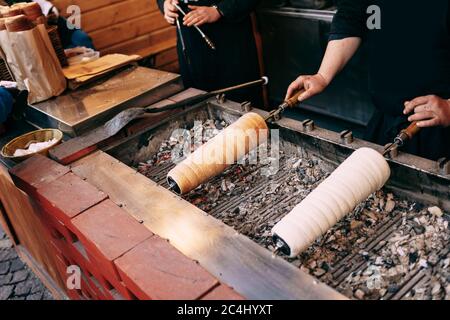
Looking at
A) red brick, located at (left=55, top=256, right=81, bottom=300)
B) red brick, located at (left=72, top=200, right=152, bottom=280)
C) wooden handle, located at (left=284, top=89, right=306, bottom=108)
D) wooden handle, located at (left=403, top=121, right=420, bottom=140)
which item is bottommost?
red brick, located at (left=55, top=256, right=81, bottom=300)

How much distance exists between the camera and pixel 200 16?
3.51 metres

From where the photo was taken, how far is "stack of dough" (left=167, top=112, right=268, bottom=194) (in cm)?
197

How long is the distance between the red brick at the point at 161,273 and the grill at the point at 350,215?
0.38 metres

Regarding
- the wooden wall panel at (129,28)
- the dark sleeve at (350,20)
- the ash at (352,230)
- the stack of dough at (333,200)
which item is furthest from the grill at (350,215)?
the wooden wall panel at (129,28)

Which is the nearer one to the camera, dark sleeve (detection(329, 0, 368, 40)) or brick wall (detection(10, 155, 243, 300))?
brick wall (detection(10, 155, 243, 300))

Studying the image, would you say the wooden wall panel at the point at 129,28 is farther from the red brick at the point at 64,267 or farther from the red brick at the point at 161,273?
the red brick at the point at 161,273

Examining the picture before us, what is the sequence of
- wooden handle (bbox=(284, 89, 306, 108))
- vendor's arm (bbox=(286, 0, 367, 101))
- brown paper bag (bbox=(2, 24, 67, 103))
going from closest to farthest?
1. wooden handle (bbox=(284, 89, 306, 108))
2. vendor's arm (bbox=(286, 0, 367, 101))
3. brown paper bag (bbox=(2, 24, 67, 103))

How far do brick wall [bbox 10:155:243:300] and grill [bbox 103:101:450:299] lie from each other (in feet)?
1.24

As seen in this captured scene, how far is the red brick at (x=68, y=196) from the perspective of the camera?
1.83 meters

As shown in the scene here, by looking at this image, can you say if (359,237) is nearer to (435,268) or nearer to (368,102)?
(435,268)

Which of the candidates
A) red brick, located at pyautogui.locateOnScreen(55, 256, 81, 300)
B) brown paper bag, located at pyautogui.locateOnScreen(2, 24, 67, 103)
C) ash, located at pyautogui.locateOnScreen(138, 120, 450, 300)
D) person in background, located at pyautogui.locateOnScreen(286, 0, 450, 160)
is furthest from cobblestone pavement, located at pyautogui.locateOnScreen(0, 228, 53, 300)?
person in background, located at pyautogui.locateOnScreen(286, 0, 450, 160)

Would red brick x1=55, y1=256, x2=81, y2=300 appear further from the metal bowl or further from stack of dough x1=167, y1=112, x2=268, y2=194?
→ stack of dough x1=167, y1=112, x2=268, y2=194
